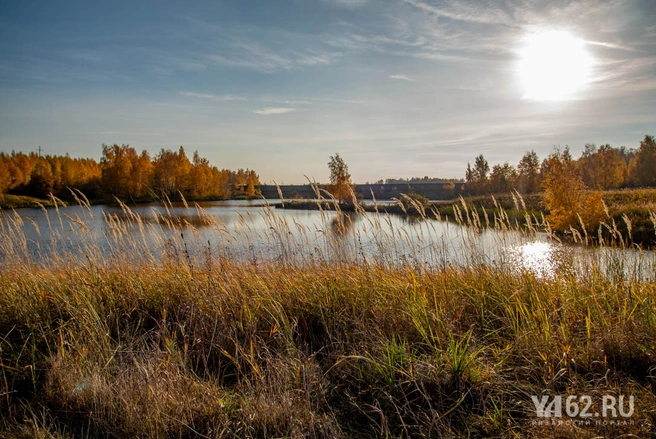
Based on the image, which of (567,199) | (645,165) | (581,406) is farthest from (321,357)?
(645,165)

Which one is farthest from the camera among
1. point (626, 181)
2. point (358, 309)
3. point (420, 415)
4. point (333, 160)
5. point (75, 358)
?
point (626, 181)

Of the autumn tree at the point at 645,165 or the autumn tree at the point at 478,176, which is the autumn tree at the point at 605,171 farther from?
the autumn tree at the point at 478,176

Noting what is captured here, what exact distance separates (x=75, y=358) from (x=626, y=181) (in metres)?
66.7

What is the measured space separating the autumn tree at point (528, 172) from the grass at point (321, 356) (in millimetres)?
50177

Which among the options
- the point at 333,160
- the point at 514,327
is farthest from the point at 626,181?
the point at 514,327

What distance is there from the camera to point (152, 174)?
184 ft

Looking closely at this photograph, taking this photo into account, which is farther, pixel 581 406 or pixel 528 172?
pixel 528 172

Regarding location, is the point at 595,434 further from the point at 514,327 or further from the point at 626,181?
the point at 626,181

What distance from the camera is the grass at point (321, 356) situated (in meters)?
2.35

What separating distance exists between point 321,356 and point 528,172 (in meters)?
55.4

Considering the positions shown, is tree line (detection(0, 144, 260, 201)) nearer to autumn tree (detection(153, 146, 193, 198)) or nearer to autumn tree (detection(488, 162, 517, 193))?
autumn tree (detection(153, 146, 193, 198))

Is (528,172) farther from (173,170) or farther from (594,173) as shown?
(173,170)

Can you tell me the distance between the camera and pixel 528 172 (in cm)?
5059

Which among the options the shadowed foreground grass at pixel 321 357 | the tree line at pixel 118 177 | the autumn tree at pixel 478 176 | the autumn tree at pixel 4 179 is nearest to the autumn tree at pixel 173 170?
the tree line at pixel 118 177
